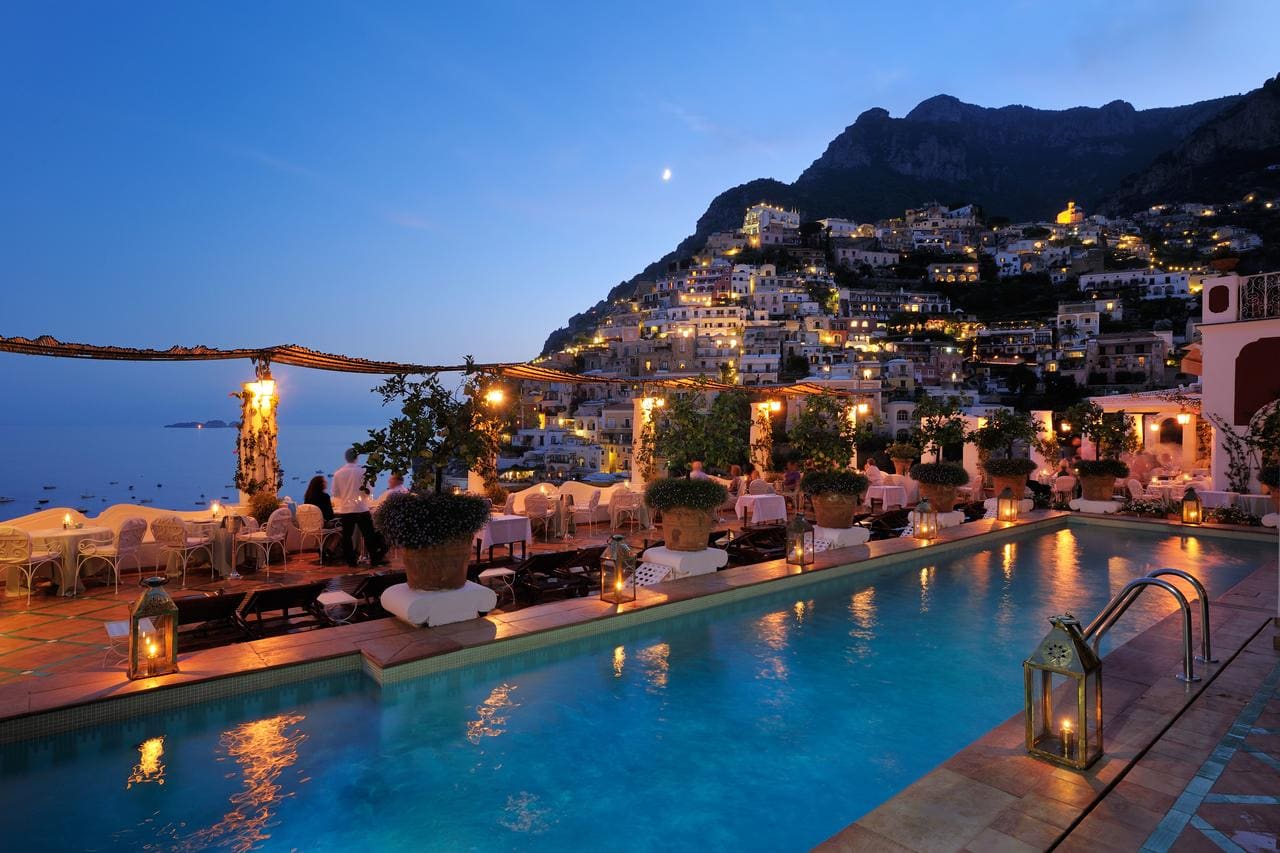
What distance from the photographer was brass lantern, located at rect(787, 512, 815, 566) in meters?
9.04

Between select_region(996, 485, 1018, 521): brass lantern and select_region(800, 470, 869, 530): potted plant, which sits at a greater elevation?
select_region(800, 470, 869, 530): potted plant

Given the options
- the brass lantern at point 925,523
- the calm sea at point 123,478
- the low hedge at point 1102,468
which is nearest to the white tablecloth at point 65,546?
the brass lantern at point 925,523

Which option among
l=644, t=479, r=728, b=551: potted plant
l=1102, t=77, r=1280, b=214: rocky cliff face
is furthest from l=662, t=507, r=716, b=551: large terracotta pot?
l=1102, t=77, r=1280, b=214: rocky cliff face

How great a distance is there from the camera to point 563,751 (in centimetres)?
470

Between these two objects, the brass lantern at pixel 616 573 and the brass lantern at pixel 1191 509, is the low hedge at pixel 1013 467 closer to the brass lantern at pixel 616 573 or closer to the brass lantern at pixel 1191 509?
the brass lantern at pixel 1191 509

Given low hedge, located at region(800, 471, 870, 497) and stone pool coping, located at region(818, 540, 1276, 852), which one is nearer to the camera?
stone pool coping, located at region(818, 540, 1276, 852)

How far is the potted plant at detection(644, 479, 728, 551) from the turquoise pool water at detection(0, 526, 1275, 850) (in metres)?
1.73

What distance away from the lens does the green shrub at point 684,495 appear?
859 centimetres

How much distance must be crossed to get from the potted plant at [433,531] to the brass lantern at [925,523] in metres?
7.48

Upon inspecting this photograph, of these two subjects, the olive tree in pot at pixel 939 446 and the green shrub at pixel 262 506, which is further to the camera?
the olive tree in pot at pixel 939 446

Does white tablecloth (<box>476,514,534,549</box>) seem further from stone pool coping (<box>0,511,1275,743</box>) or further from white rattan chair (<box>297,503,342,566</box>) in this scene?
stone pool coping (<box>0,511,1275,743</box>)

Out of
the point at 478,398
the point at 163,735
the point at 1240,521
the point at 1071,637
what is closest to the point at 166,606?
the point at 163,735

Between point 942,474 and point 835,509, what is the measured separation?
3.25 metres

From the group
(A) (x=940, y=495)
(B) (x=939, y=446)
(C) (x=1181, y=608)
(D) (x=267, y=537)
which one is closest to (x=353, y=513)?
(D) (x=267, y=537)
